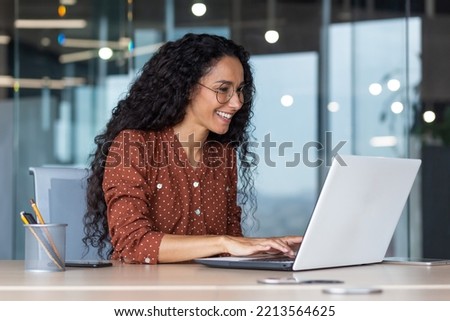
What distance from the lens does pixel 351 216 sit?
2.02 meters

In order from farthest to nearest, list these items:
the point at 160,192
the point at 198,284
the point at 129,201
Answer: the point at 160,192 → the point at 129,201 → the point at 198,284

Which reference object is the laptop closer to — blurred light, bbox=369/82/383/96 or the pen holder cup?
the pen holder cup

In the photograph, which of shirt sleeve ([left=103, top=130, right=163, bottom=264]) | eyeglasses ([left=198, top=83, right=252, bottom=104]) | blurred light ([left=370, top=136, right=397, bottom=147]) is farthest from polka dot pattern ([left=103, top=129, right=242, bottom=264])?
blurred light ([left=370, top=136, right=397, bottom=147])

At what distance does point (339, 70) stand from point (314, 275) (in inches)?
133

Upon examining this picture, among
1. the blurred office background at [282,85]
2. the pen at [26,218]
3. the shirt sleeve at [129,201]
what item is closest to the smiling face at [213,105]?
the shirt sleeve at [129,201]

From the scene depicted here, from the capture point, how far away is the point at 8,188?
5066mm

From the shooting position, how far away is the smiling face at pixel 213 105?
2.83m

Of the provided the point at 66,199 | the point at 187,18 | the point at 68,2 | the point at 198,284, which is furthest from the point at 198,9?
the point at 198,284

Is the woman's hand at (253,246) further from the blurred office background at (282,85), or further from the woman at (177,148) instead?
the blurred office background at (282,85)

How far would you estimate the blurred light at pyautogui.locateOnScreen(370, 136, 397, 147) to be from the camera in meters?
5.00

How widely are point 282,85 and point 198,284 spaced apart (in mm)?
3583

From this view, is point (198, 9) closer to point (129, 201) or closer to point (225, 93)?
point (225, 93)

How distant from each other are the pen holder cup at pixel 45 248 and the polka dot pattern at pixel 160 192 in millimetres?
397

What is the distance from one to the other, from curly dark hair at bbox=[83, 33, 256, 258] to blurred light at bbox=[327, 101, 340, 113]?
2.17 m
